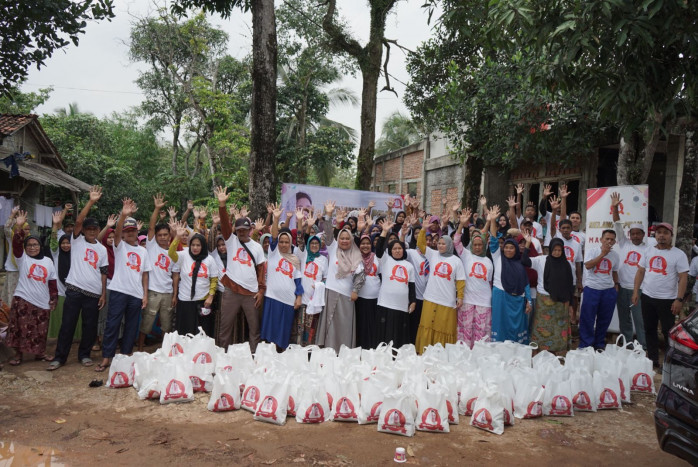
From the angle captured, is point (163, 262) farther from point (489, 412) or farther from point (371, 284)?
point (489, 412)

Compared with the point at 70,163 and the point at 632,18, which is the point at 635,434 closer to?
the point at 632,18

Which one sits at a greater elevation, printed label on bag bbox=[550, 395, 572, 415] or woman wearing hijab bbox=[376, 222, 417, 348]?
woman wearing hijab bbox=[376, 222, 417, 348]

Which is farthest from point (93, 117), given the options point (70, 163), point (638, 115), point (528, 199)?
point (638, 115)

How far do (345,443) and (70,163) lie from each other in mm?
16876

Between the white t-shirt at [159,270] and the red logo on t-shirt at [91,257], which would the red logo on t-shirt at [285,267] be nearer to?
the white t-shirt at [159,270]

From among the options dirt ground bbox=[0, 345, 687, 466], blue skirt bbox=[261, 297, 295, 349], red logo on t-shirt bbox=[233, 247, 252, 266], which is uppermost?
red logo on t-shirt bbox=[233, 247, 252, 266]

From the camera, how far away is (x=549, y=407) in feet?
15.1

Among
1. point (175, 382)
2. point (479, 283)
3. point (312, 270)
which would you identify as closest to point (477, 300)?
point (479, 283)

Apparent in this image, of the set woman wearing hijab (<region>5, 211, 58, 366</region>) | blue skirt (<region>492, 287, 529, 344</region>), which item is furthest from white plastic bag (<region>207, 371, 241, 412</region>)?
blue skirt (<region>492, 287, 529, 344</region>)

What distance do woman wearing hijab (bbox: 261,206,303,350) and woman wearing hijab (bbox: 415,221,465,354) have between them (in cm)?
151

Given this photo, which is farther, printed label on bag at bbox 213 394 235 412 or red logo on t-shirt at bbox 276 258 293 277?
red logo on t-shirt at bbox 276 258 293 277

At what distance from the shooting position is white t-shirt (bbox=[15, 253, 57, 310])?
576 cm

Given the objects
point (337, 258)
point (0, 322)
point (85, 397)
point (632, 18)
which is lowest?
point (85, 397)

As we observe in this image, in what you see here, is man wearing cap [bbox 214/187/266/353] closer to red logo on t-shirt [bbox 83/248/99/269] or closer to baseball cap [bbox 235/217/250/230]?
baseball cap [bbox 235/217/250/230]
